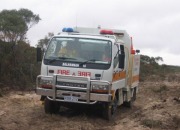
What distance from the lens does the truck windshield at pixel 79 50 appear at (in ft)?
40.0

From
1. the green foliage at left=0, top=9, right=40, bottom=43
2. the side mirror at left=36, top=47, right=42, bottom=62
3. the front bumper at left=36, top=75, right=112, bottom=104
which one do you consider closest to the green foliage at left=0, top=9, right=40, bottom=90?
the green foliage at left=0, top=9, right=40, bottom=43

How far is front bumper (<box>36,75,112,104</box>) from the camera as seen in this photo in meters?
11.8

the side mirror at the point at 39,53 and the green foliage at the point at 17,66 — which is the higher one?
the side mirror at the point at 39,53

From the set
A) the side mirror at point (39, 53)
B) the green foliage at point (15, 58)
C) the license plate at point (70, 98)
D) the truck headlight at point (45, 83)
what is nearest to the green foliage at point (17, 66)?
the green foliage at point (15, 58)

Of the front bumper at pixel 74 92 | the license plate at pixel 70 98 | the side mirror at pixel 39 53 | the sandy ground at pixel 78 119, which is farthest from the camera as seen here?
the side mirror at pixel 39 53

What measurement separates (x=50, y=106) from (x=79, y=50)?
1961 mm

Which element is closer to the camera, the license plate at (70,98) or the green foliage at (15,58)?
the license plate at (70,98)

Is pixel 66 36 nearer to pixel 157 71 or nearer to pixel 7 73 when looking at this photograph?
pixel 7 73

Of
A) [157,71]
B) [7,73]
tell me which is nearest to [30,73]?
[7,73]

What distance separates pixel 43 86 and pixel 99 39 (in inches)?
86.1

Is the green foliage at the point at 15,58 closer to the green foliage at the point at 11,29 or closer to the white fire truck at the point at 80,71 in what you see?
the green foliage at the point at 11,29

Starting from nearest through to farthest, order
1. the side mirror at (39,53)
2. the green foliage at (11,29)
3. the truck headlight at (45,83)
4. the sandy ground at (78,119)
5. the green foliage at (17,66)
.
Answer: the sandy ground at (78,119)
the truck headlight at (45,83)
the side mirror at (39,53)
the green foliage at (17,66)
the green foliage at (11,29)

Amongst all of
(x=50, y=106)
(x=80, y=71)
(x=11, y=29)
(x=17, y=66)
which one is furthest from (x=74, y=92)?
(x=11, y=29)

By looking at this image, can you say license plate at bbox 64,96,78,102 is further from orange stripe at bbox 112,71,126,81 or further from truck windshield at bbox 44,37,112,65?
orange stripe at bbox 112,71,126,81
